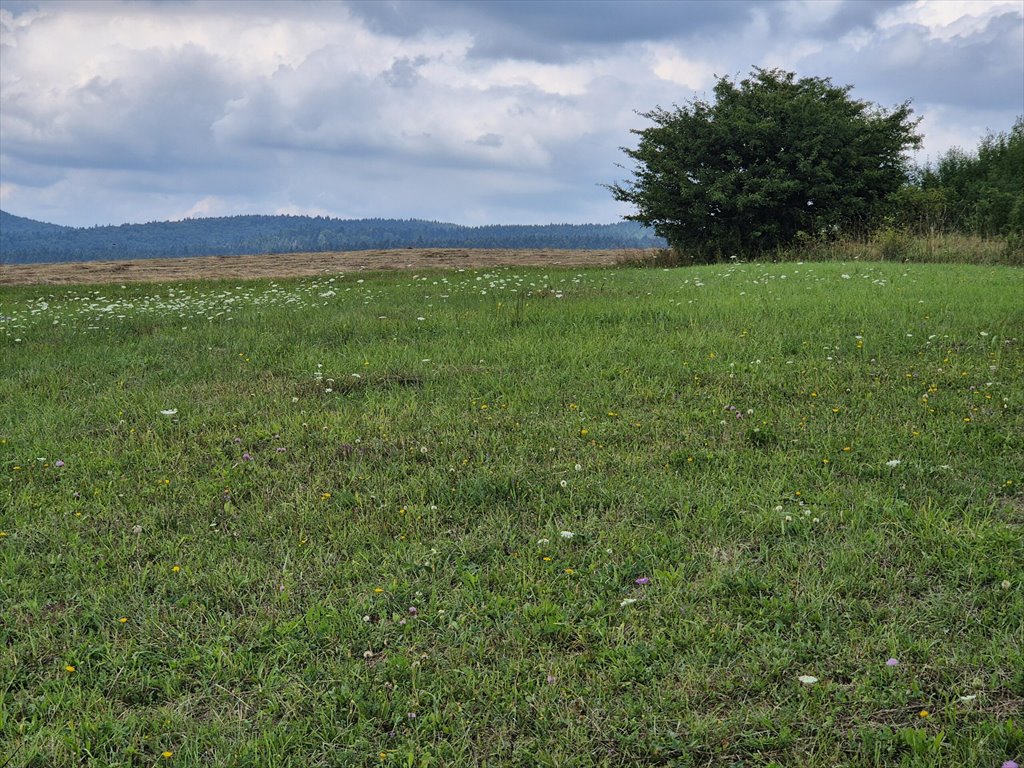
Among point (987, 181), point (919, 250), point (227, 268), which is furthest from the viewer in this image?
point (987, 181)

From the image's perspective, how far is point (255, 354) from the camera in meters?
9.67

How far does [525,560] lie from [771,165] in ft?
82.8

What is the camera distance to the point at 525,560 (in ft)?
13.8

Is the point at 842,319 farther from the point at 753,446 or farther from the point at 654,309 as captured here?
the point at 753,446

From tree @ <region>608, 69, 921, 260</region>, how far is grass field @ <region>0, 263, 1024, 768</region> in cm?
1880

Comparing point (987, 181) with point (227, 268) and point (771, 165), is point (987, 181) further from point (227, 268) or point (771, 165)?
point (227, 268)

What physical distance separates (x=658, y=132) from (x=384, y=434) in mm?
25350

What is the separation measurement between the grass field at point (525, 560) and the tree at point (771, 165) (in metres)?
18.8

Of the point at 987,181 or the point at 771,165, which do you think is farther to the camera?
the point at 987,181

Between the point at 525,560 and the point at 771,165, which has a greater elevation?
the point at 771,165

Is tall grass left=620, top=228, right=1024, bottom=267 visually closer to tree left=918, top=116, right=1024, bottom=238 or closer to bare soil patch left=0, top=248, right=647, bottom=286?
bare soil patch left=0, top=248, right=647, bottom=286

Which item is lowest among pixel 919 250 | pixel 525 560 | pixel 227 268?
pixel 525 560

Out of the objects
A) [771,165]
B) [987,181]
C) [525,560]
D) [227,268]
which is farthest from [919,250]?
[987,181]

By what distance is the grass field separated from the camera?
2992 millimetres
